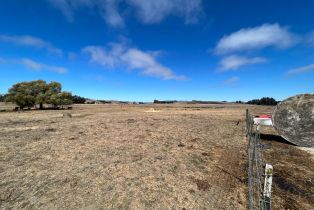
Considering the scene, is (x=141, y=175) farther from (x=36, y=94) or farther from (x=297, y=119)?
(x=36, y=94)

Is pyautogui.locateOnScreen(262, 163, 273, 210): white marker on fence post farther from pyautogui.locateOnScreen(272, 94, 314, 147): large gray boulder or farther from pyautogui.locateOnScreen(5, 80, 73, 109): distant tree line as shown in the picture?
pyautogui.locateOnScreen(5, 80, 73, 109): distant tree line

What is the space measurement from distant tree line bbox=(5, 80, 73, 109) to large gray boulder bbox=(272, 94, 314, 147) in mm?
55018

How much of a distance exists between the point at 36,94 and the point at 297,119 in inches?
Result: 2288

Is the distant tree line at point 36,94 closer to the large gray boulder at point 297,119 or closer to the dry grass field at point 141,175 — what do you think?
the dry grass field at point 141,175

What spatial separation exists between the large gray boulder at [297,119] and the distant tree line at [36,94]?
55018mm

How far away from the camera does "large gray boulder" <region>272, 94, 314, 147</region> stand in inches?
463

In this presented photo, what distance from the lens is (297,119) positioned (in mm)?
12031

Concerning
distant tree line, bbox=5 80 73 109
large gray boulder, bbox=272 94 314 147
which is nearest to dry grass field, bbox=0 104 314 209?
large gray boulder, bbox=272 94 314 147

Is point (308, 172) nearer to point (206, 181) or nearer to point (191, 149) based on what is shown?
point (206, 181)

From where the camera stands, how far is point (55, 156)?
10.7 metres

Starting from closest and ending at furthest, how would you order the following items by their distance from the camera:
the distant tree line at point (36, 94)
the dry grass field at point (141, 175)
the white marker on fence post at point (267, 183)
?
the white marker on fence post at point (267, 183) < the dry grass field at point (141, 175) < the distant tree line at point (36, 94)

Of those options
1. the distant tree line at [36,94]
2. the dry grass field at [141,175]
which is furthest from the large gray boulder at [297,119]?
the distant tree line at [36,94]

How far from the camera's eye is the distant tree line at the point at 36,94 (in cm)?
5106

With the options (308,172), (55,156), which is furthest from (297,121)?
(55,156)
